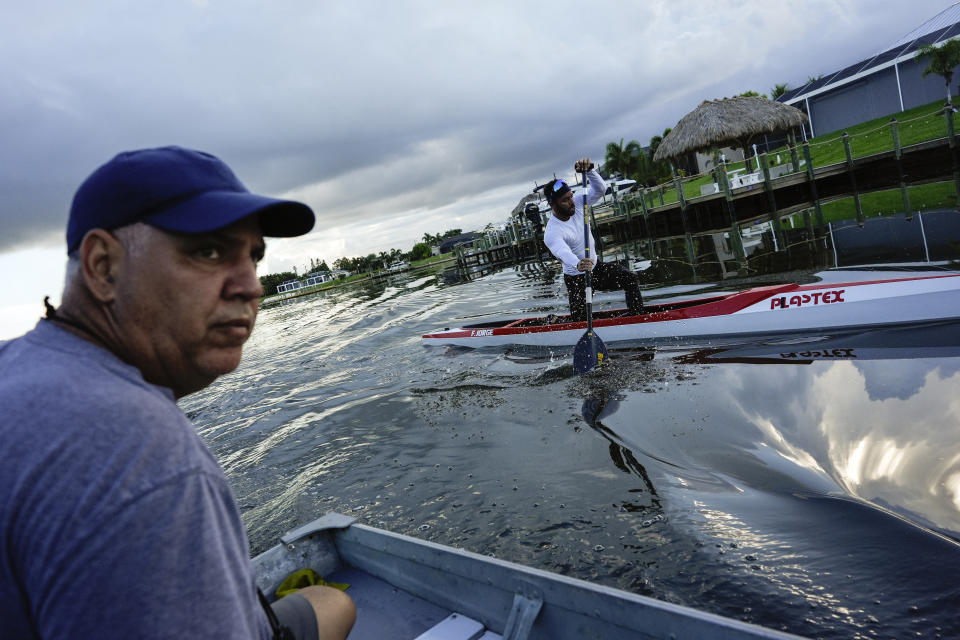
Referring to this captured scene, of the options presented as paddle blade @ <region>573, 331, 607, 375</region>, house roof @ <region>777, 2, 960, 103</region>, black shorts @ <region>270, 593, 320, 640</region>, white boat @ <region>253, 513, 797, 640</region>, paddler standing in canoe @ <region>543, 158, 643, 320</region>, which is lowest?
paddle blade @ <region>573, 331, 607, 375</region>

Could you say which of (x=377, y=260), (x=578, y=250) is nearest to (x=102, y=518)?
(x=578, y=250)

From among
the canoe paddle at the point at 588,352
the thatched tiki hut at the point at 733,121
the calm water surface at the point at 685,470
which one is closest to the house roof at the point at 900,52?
the thatched tiki hut at the point at 733,121

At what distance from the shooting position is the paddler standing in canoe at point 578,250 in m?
8.38

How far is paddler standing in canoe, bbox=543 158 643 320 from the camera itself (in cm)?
838

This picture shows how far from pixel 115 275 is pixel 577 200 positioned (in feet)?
30.5

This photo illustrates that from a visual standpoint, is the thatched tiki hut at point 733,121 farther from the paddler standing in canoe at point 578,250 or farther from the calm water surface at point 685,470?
the paddler standing in canoe at point 578,250

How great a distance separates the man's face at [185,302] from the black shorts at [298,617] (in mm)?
997

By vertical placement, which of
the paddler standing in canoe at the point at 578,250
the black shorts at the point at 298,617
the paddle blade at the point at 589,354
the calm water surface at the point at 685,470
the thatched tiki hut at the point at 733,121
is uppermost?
the thatched tiki hut at the point at 733,121

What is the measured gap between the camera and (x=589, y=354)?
27.5ft

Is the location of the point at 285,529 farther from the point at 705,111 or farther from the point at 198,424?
the point at 705,111

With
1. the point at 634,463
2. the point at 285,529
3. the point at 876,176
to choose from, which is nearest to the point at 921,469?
the point at 634,463

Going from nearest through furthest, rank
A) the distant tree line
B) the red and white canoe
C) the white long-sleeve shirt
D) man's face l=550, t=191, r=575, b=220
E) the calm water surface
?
the calm water surface < the red and white canoe < man's face l=550, t=191, r=575, b=220 < the white long-sleeve shirt < the distant tree line

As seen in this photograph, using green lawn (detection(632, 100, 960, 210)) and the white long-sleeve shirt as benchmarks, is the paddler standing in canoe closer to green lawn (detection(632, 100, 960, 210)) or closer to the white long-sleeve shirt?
the white long-sleeve shirt

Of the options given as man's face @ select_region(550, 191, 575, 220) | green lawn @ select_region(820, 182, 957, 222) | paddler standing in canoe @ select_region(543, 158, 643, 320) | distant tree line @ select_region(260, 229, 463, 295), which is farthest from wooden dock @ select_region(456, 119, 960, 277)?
distant tree line @ select_region(260, 229, 463, 295)
